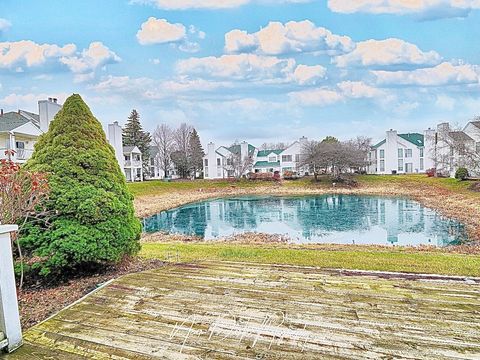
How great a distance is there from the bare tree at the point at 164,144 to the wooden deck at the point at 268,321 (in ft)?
128

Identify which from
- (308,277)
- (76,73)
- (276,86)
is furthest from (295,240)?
(276,86)

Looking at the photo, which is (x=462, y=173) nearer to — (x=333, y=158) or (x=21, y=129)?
(x=333, y=158)

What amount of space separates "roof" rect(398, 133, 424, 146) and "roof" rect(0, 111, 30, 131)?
37.9 metres

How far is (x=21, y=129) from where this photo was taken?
18938 mm

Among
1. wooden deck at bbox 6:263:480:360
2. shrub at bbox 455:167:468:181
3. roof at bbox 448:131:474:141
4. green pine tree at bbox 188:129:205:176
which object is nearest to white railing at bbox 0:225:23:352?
wooden deck at bbox 6:263:480:360

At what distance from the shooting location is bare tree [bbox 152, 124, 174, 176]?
136 feet

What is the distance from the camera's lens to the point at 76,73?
51.9 ft

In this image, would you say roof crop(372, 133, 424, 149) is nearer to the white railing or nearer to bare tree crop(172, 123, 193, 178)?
bare tree crop(172, 123, 193, 178)

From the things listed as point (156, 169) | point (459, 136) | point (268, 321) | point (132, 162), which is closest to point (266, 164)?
point (156, 169)

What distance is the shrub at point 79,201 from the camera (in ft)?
12.1

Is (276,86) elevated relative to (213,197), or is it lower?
elevated

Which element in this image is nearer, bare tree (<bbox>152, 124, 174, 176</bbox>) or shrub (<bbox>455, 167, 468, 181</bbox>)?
shrub (<bbox>455, 167, 468, 181</bbox>)

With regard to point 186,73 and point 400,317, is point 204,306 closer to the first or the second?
point 400,317

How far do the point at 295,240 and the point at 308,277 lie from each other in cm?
609
